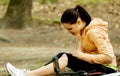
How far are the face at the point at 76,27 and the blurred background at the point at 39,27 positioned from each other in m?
5.46

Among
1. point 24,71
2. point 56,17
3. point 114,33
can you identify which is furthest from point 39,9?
point 24,71

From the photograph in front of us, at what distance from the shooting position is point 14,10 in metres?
18.8

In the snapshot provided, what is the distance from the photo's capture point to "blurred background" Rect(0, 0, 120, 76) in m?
14.3

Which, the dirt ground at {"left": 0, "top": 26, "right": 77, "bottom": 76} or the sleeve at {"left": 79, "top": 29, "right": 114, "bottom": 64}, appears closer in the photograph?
the sleeve at {"left": 79, "top": 29, "right": 114, "bottom": 64}

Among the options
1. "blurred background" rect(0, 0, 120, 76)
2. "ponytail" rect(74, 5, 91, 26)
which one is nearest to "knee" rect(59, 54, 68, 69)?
"ponytail" rect(74, 5, 91, 26)

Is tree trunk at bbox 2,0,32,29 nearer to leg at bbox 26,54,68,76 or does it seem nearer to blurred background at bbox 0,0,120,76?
blurred background at bbox 0,0,120,76

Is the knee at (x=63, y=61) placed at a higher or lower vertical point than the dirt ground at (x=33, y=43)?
higher

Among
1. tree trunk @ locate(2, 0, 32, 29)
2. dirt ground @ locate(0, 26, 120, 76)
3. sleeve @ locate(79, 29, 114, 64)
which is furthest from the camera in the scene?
tree trunk @ locate(2, 0, 32, 29)

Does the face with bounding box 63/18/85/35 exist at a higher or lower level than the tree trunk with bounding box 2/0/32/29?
higher

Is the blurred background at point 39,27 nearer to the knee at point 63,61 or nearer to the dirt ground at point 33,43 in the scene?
the dirt ground at point 33,43

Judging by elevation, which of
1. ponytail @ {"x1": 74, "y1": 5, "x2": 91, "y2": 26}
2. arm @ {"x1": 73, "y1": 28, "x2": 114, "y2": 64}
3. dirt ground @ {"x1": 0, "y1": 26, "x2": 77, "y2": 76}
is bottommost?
dirt ground @ {"x1": 0, "y1": 26, "x2": 77, "y2": 76}

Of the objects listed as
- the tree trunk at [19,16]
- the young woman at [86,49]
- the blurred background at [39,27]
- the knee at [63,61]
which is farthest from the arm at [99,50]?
the tree trunk at [19,16]

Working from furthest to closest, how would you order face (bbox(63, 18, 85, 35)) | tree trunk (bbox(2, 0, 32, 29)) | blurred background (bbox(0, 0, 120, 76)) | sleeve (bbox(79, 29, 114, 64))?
tree trunk (bbox(2, 0, 32, 29)) < blurred background (bbox(0, 0, 120, 76)) < face (bbox(63, 18, 85, 35)) < sleeve (bbox(79, 29, 114, 64))

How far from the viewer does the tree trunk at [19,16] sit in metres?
18.5
